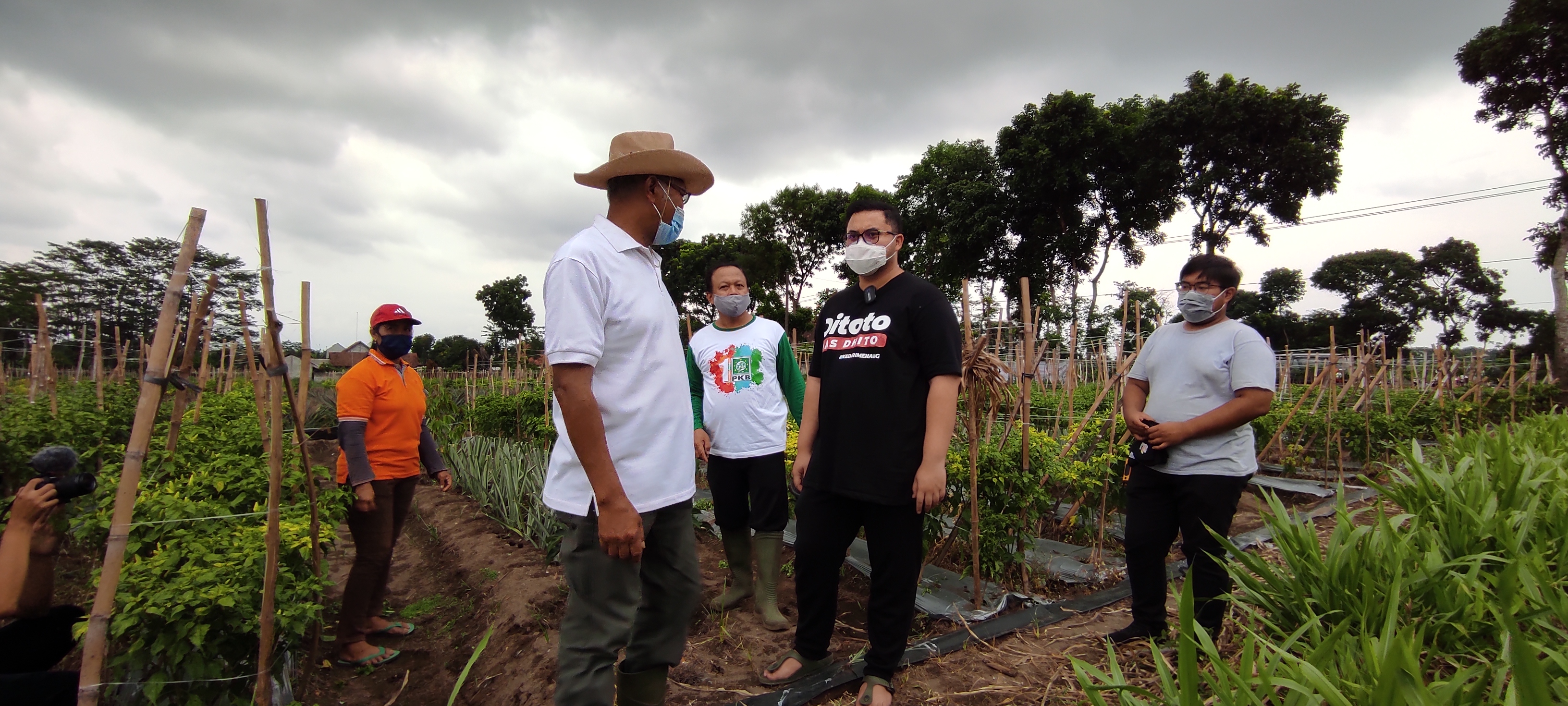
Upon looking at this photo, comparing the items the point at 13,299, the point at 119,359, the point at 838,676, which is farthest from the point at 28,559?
the point at 13,299

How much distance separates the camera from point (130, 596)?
193cm

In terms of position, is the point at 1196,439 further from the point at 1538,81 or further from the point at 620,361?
the point at 1538,81

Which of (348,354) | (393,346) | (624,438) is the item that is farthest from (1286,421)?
(348,354)

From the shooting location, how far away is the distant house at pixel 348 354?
5671mm

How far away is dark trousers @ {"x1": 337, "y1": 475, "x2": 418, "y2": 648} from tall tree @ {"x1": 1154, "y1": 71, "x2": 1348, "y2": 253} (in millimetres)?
18112

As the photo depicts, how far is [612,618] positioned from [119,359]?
12.2m

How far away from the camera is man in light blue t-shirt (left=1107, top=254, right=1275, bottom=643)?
8.37 feet

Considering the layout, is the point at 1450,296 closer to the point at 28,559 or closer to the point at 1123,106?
the point at 1123,106

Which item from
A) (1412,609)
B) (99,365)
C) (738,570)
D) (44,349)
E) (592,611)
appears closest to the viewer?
(592,611)

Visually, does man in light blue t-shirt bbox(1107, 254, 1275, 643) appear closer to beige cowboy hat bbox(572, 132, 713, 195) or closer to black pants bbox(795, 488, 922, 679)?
black pants bbox(795, 488, 922, 679)

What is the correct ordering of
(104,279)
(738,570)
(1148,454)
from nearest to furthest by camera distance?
(1148,454)
(738,570)
(104,279)

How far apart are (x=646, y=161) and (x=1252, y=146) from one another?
1951cm

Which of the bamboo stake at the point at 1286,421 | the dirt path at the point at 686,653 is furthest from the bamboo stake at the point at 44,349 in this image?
the bamboo stake at the point at 1286,421

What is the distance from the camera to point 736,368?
3303 mm
